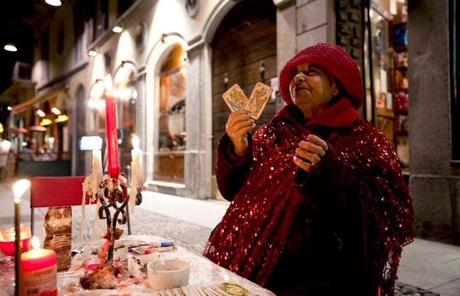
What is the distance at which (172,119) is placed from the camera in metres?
12.2

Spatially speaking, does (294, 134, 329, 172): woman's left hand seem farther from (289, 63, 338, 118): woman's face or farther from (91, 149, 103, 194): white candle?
Result: (91, 149, 103, 194): white candle

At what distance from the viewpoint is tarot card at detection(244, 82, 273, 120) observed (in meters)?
1.77

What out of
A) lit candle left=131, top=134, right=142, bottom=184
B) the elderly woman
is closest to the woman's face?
the elderly woman

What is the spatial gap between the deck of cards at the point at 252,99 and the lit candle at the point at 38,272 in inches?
40.1

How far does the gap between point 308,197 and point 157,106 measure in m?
12.1

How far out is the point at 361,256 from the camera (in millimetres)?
1533

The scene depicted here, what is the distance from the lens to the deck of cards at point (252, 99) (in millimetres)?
1773

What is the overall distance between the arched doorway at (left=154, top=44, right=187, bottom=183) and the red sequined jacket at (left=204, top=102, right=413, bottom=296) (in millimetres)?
9172

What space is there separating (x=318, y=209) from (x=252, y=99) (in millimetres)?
594

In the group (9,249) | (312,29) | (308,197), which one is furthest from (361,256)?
(312,29)

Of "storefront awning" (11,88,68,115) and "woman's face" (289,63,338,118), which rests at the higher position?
"storefront awning" (11,88,68,115)

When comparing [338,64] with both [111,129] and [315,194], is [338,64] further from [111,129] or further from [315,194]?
[111,129]

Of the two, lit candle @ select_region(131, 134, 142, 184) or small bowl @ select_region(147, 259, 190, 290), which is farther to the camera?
lit candle @ select_region(131, 134, 142, 184)

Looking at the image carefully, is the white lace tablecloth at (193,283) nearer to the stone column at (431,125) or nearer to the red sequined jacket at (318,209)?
the red sequined jacket at (318,209)
